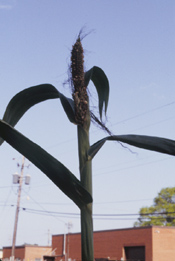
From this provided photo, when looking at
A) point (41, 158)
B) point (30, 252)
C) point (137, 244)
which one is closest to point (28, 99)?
point (41, 158)

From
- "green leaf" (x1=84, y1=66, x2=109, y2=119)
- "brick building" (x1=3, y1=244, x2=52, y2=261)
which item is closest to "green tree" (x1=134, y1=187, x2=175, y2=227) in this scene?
"brick building" (x1=3, y1=244, x2=52, y2=261)

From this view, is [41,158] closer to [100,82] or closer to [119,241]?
[100,82]

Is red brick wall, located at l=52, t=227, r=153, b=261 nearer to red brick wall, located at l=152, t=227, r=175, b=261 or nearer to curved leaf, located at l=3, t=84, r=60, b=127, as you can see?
red brick wall, located at l=152, t=227, r=175, b=261

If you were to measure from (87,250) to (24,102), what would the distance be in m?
0.63

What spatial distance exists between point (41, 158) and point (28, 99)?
47 cm

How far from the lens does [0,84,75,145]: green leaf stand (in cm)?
152

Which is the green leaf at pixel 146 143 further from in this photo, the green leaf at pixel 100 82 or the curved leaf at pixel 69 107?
the green leaf at pixel 100 82

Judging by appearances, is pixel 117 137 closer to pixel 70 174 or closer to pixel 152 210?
pixel 70 174

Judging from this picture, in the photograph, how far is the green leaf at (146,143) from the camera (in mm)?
1325

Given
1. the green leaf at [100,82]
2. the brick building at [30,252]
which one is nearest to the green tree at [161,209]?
the brick building at [30,252]

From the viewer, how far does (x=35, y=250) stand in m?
52.2

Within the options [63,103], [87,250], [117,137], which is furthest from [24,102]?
[87,250]

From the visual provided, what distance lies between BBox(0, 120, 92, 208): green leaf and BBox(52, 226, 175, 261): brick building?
35.3 m

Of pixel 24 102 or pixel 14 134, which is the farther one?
pixel 24 102
